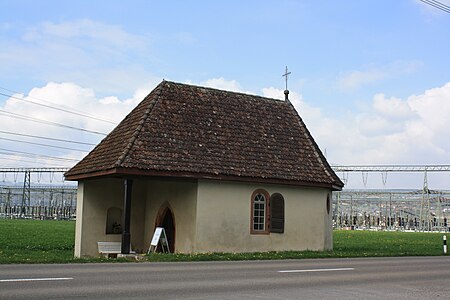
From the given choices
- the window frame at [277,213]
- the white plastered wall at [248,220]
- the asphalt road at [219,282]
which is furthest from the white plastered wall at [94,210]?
the asphalt road at [219,282]

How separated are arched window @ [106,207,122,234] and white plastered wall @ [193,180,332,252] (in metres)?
4.34

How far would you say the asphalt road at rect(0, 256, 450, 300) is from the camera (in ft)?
35.6

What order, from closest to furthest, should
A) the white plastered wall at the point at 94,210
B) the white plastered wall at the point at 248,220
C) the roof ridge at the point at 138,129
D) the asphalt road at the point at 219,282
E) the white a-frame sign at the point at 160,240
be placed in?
the asphalt road at the point at 219,282 → the roof ridge at the point at 138,129 → the white a-frame sign at the point at 160,240 → the white plastered wall at the point at 248,220 → the white plastered wall at the point at 94,210

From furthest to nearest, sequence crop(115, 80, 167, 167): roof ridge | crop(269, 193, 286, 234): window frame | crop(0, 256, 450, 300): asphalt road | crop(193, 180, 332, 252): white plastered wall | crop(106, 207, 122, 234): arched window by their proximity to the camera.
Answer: crop(106, 207, 122, 234): arched window → crop(269, 193, 286, 234): window frame → crop(193, 180, 332, 252): white plastered wall → crop(115, 80, 167, 167): roof ridge → crop(0, 256, 450, 300): asphalt road

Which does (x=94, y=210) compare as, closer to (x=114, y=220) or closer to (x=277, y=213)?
(x=114, y=220)

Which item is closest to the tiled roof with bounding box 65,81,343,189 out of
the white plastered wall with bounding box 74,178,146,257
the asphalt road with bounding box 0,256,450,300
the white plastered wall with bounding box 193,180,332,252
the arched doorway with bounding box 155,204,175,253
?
the white plastered wall with bounding box 193,180,332,252

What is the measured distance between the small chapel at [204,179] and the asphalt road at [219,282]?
6.34 m

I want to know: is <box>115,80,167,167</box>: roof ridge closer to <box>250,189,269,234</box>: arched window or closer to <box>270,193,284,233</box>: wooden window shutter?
<box>250,189,269,234</box>: arched window

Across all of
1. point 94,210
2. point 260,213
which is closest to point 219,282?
point 260,213

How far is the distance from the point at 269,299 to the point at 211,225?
13024 millimetres

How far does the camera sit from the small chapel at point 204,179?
23219 mm

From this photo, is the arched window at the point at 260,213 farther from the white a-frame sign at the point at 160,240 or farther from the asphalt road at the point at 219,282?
the asphalt road at the point at 219,282

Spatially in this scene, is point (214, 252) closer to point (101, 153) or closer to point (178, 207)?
point (178, 207)

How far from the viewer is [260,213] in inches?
992
